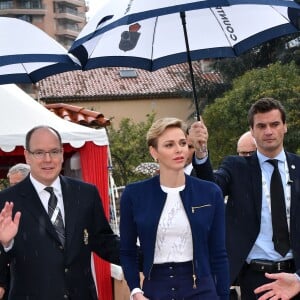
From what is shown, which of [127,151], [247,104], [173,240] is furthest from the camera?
[127,151]

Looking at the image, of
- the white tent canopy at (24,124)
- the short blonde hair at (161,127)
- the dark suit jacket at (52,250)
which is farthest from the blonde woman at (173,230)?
the white tent canopy at (24,124)

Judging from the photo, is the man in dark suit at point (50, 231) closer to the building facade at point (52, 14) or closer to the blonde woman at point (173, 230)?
the blonde woman at point (173, 230)

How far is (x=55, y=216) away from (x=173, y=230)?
73 centimetres

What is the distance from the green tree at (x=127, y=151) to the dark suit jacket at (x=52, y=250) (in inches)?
1108

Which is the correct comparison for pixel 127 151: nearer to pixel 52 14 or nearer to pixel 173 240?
pixel 173 240

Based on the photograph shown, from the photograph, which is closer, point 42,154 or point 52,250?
point 52,250

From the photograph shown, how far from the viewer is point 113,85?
51.7 metres

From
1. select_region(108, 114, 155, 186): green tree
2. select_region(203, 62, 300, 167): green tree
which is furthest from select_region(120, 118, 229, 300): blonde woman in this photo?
select_region(203, 62, 300, 167): green tree

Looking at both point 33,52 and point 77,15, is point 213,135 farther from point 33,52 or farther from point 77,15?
point 77,15

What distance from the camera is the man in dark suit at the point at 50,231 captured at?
394cm

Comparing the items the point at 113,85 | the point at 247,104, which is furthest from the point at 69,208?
the point at 113,85

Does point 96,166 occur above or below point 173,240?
above

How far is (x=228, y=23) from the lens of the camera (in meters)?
5.82

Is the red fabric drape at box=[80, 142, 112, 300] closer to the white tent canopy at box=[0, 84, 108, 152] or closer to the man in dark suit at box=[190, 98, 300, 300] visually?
the white tent canopy at box=[0, 84, 108, 152]
